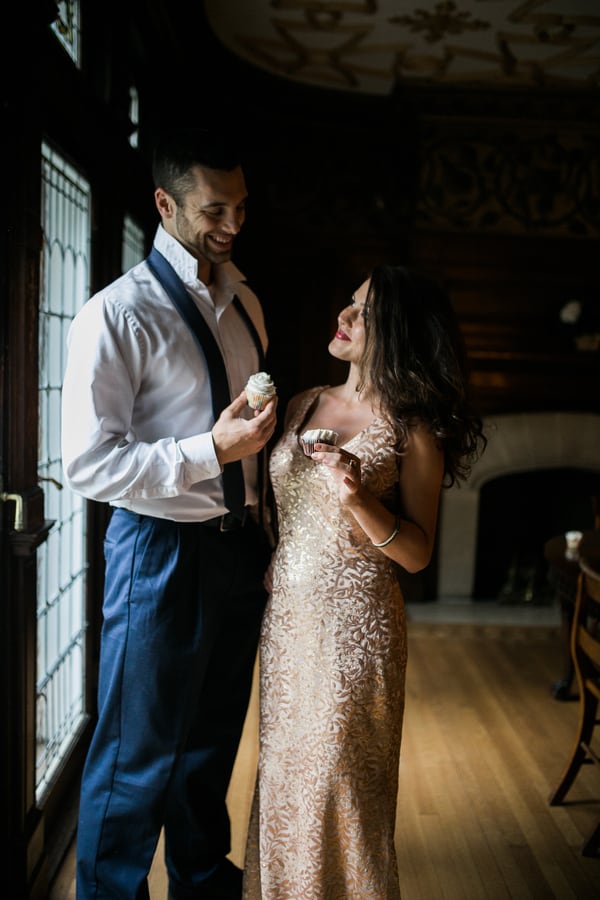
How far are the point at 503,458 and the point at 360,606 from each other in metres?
3.77

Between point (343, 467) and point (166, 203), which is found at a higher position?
point (166, 203)

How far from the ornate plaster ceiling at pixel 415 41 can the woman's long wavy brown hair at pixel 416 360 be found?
8.44 ft

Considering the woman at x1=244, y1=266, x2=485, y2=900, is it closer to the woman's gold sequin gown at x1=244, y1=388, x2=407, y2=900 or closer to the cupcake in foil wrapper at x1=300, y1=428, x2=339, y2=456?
the woman's gold sequin gown at x1=244, y1=388, x2=407, y2=900

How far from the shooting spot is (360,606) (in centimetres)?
182

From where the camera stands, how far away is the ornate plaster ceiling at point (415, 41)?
3842mm

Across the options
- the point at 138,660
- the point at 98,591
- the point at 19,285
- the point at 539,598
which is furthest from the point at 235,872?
the point at 539,598

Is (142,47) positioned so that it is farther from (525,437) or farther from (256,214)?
A: (525,437)

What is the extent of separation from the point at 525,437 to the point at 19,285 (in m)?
4.13

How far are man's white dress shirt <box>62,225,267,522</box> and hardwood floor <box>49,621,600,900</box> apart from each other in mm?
1313

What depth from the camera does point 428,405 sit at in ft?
5.97

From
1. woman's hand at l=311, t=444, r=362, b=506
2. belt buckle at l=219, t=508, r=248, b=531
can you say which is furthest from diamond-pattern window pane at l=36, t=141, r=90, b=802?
woman's hand at l=311, t=444, r=362, b=506

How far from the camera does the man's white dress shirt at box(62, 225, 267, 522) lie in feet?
5.39

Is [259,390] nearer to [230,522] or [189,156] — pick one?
[230,522]

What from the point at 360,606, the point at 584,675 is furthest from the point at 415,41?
the point at 360,606
